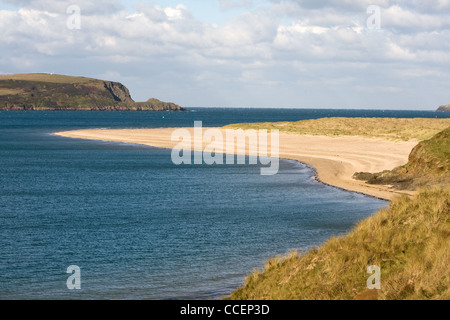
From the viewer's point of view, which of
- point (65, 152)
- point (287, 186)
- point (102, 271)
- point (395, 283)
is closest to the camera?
point (395, 283)

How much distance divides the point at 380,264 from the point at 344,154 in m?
45.5

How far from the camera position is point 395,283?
42.6 ft

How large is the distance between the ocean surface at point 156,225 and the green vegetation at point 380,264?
97.7 inches

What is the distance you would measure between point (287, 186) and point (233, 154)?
2545cm

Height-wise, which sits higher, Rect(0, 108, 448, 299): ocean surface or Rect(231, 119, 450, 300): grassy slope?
Rect(231, 119, 450, 300): grassy slope

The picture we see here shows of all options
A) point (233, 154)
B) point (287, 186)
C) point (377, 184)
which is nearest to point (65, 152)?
point (233, 154)

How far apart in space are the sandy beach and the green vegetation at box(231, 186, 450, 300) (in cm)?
1300

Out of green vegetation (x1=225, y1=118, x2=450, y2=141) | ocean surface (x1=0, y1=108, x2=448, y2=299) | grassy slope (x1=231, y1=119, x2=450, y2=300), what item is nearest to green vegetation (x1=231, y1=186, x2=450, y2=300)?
grassy slope (x1=231, y1=119, x2=450, y2=300)

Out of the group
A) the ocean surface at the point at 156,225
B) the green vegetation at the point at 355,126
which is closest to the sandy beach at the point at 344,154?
the ocean surface at the point at 156,225

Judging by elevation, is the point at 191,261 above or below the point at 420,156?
below

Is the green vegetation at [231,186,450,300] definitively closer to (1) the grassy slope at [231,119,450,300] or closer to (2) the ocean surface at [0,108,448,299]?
(1) the grassy slope at [231,119,450,300]

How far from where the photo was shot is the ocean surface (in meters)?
18.6

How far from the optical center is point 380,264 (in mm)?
14148
